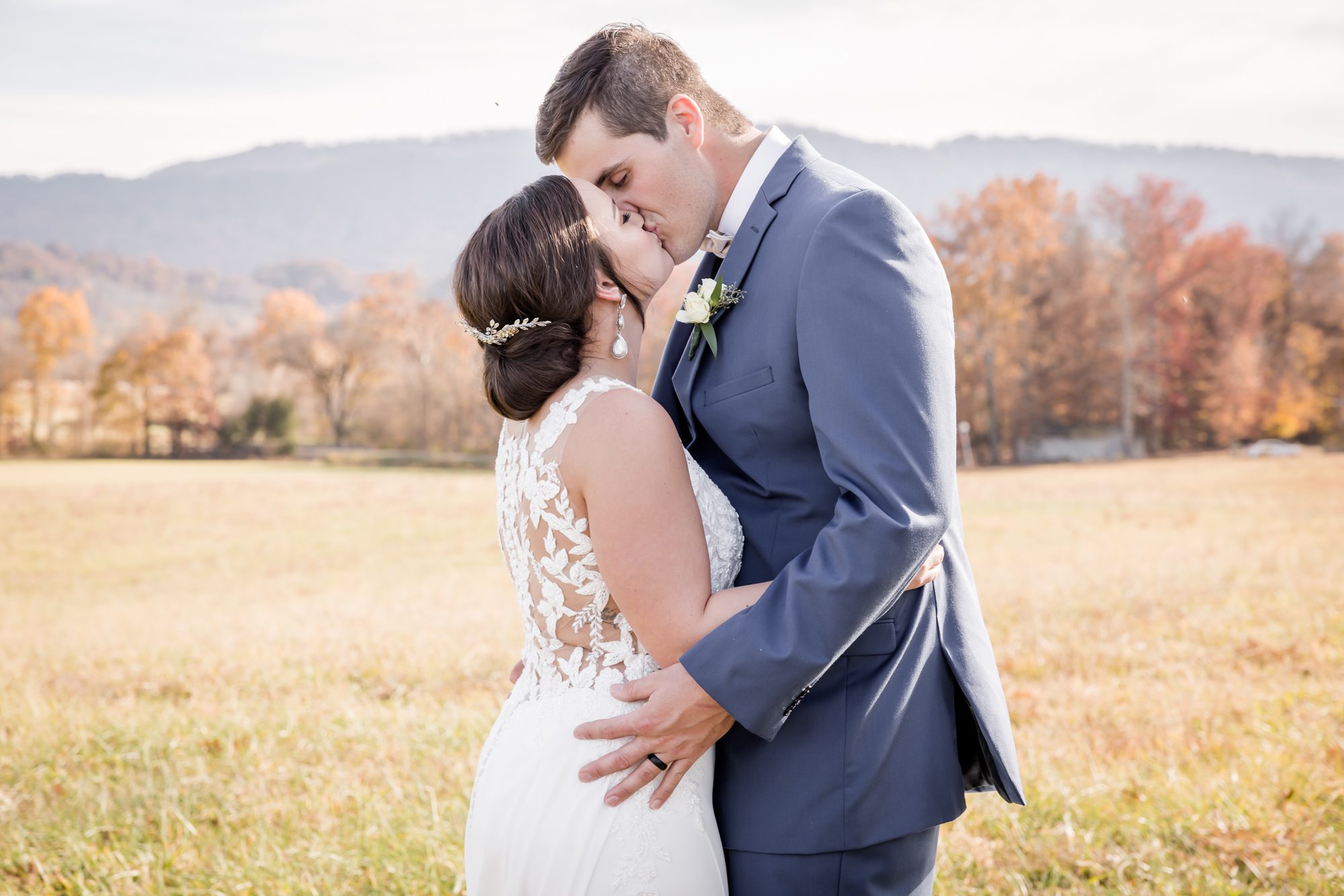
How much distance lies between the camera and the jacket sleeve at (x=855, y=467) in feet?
5.41

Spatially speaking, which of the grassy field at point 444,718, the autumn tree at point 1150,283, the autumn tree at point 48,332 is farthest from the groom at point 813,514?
the autumn tree at point 1150,283

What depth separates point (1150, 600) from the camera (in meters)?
8.60

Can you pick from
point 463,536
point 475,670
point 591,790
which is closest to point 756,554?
point 591,790

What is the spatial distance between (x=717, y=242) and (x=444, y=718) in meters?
3.59

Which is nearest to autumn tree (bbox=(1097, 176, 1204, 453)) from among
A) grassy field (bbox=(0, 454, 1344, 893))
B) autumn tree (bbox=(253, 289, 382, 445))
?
grassy field (bbox=(0, 454, 1344, 893))

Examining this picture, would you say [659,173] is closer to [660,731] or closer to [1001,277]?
[660,731]

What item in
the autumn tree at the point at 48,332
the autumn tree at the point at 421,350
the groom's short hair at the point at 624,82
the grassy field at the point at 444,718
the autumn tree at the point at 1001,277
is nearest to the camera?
the groom's short hair at the point at 624,82

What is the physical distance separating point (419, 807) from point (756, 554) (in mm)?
2459

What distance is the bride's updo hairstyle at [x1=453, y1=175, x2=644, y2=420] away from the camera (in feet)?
6.34

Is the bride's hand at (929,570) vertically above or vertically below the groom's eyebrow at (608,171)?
below

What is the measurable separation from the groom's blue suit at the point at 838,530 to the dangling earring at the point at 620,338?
17cm

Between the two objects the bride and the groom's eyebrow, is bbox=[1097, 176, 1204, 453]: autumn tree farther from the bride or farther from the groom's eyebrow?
the bride

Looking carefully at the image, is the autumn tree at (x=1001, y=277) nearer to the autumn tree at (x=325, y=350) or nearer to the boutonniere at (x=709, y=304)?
the autumn tree at (x=325, y=350)

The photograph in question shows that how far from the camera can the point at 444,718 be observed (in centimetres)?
508
